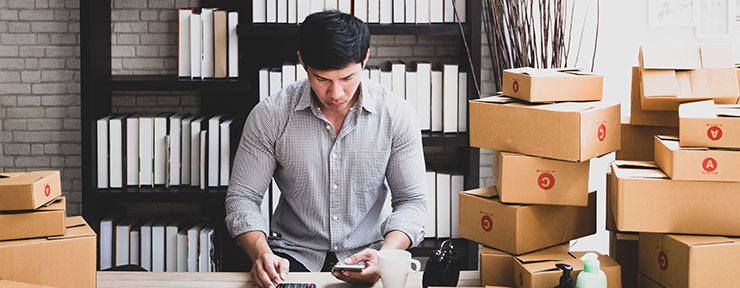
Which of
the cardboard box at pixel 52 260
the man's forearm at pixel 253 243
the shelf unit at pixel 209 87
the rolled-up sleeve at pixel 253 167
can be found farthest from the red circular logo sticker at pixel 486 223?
the shelf unit at pixel 209 87

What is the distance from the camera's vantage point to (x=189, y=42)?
3.21 meters

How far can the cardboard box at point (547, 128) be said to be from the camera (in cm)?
175

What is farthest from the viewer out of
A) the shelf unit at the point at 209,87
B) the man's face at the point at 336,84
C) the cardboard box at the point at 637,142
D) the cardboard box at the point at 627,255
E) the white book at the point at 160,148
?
the white book at the point at 160,148

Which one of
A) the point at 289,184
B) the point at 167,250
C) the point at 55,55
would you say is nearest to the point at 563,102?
the point at 289,184

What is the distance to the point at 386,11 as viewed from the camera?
3141 millimetres

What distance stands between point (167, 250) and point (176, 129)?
522 mm

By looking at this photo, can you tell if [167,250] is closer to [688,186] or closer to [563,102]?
[563,102]

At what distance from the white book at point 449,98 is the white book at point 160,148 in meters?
1.15

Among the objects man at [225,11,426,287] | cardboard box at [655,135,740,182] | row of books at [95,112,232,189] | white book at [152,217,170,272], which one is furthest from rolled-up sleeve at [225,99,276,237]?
cardboard box at [655,135,740,182]

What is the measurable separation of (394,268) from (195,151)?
1.73m

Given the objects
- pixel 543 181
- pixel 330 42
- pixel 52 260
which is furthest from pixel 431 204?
pixel 52 260

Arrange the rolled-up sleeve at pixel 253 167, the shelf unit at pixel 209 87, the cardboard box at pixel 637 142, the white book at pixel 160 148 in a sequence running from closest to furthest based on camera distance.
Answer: the cardboard box at pixel 637 142 < the rolled-up sleeve at pixel 253 167 < the shelf unit at pixel 209 87 < the white book at pixel 160 148

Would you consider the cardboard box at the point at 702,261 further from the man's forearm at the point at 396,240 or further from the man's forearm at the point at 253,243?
the man's forearm at the point at 253,243

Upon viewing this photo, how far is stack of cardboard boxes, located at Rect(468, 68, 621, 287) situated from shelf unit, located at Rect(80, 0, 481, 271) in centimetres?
123
